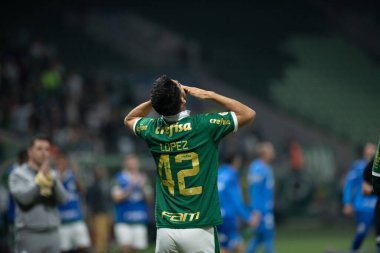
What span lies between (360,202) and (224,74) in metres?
16.5

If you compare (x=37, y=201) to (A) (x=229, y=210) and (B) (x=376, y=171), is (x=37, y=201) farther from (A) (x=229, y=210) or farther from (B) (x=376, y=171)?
(A) (x=229, y=210)

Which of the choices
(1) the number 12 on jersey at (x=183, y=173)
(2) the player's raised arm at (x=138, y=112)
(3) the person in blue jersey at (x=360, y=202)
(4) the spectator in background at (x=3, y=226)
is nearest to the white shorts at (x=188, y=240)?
(1) the number 12 on jersey at (x=183, y=173)

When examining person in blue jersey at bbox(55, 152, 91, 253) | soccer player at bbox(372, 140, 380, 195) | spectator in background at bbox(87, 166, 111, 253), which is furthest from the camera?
spectator in background at bbox(87, 166, 111, 253)

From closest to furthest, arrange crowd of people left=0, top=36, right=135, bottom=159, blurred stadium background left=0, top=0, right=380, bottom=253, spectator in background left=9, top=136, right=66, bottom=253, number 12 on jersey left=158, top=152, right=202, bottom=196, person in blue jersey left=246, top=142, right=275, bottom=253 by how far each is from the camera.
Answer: number 12 on jersey left=158, top=152, right=202, bottom=196 → spectator in background left=9, top=136, right=66, bottom=253 → person in blue jersey left=246, top=142, right=275, bottom=253 → crowd of people left=0, top=36, right=135, bottom=159 → blurred stadium background left=0, top=0, right=380, bottom=253

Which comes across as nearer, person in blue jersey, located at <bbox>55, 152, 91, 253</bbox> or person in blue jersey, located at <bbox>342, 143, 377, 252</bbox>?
person in blue jersey, located at <bbox>342, 143, 377, 252</bbox>

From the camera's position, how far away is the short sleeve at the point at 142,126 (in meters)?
6.75

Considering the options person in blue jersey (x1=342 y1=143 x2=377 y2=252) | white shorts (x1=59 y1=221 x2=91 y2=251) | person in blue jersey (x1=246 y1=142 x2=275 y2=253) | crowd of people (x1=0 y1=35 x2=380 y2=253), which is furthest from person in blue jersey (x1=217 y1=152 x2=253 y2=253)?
white shorts (x1=59 y1=221 x2=91 y2=251)

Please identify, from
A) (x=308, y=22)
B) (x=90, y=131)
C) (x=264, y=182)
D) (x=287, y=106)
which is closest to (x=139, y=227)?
(x=264, y=182)

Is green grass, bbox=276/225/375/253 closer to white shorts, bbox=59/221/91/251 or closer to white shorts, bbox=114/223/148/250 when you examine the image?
white shorts, bbox=114/223/148/250

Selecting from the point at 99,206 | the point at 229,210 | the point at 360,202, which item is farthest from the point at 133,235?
the point at 360,202

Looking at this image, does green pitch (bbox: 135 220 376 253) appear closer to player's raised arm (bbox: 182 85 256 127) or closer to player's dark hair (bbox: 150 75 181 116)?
player's raised arm (bbox: 182 85 256 127)

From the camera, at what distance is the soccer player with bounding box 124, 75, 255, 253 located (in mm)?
6340

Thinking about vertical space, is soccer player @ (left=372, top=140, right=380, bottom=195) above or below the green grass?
above

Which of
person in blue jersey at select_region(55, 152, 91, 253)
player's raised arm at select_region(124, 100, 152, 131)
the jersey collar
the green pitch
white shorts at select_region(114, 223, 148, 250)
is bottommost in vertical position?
the green pitch
